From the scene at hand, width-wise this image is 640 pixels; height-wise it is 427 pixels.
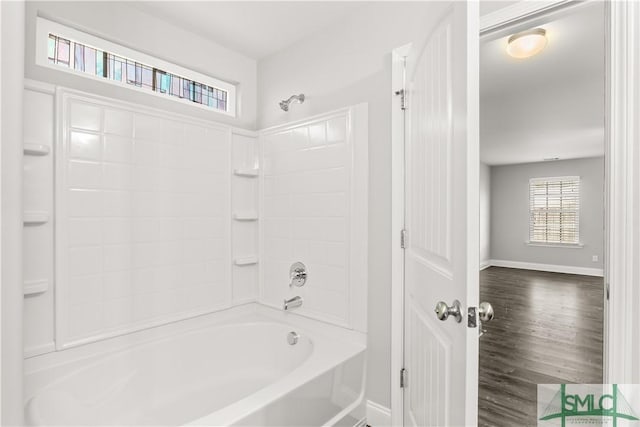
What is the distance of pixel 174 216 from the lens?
2.22 metres

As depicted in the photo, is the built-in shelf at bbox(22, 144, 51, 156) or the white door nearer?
the white door

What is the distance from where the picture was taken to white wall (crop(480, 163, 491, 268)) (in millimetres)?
7457

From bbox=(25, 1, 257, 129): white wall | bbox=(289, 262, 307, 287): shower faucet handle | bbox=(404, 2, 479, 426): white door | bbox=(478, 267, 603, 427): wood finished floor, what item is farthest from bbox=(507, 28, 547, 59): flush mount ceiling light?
bbox=(478, 267, 603, 427): wood finished floor

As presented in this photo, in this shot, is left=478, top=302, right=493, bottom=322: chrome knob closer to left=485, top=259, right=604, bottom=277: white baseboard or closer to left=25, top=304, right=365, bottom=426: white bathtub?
left=25, top=304, right=365, bottom=426: white bathtub

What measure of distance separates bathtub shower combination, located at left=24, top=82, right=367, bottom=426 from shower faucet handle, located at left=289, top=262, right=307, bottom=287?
0.02 metres

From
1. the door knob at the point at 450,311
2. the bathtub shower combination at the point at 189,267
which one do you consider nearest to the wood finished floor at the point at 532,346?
the bathtub shower combination at the point at 189,267

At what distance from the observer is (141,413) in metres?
1.84

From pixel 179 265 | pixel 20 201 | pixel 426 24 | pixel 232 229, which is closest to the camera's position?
pixel 20 201

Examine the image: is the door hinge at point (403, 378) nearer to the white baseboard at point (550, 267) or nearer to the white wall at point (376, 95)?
the white wall at point (376, 95)

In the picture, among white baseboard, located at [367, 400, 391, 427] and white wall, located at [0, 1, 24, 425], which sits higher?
white wall, located at [0, 1, 24, 425]

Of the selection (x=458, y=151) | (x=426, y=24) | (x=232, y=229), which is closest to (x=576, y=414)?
(x=458, y=151)

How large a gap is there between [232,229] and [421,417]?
1754 mm

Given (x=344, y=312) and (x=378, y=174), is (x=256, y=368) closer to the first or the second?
(x=344, y=312)

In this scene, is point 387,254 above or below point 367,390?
above
